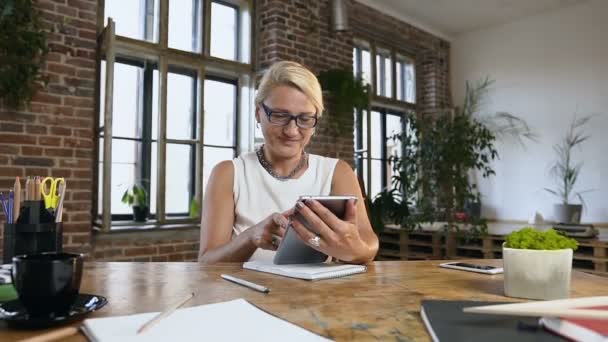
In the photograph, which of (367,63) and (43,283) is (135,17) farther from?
(43,283)

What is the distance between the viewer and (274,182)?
5.39ft

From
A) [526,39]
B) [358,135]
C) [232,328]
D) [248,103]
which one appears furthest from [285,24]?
[232,328]

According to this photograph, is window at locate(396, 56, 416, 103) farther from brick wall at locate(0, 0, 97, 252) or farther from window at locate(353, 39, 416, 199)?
brick wall at locate(0, 0, 97, 252)

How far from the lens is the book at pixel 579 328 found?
1.74ft

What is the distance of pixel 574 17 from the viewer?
5152 mm

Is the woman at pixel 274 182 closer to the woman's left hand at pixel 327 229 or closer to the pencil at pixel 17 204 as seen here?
the woman's left hand at pixel 327 229

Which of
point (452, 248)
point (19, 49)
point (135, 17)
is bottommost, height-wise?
point (452, 248)

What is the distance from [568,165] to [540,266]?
199 inches

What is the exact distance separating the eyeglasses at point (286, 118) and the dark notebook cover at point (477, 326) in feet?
3.05

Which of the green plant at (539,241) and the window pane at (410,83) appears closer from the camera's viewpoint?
the green plant at (539,241)

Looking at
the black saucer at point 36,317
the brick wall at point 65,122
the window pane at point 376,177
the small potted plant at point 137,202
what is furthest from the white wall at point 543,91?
the black saucer at point 36,317

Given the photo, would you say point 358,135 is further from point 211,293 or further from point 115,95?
point 211,293

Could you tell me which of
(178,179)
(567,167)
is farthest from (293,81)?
(567,167)

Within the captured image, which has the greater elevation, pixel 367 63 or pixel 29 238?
pixel 367 63
